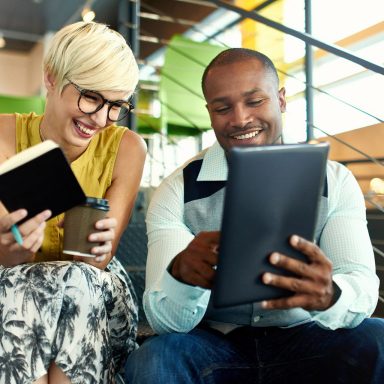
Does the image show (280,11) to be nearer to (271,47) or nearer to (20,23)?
(271,47)

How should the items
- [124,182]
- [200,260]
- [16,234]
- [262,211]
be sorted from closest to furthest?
[262,211], [200,260], [16,234], [124,182]

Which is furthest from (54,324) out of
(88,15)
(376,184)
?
(88,15)

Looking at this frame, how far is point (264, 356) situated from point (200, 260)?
0.36m

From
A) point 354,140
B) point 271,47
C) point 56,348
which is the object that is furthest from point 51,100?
point 271,47

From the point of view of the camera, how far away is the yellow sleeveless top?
65.9 inches

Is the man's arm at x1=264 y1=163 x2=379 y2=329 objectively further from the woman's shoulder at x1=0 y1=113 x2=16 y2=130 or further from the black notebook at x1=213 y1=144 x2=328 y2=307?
the woman's shoulder at x1=0 y1=113 x2=16 y2=130

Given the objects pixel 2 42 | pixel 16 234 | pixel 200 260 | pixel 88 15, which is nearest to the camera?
pixel 200 260

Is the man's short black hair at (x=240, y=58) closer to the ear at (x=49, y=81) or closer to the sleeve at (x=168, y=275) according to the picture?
the sleeve at (x=168, y=275)

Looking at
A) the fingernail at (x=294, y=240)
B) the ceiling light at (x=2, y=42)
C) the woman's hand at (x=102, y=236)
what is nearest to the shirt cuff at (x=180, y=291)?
the woman's hand at (x=102, y=236)

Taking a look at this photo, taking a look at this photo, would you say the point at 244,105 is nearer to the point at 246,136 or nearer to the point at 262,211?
the point at 246,136

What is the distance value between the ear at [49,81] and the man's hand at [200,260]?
74 centimetres

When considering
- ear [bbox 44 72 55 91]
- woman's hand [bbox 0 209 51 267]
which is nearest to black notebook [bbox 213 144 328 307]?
woman's hand [bbox 0 209 51 267]

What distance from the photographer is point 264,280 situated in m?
1.10

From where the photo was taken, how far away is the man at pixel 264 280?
3.96 feet
